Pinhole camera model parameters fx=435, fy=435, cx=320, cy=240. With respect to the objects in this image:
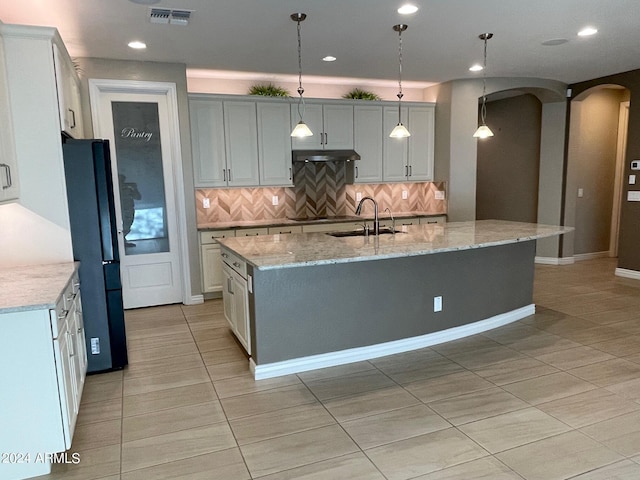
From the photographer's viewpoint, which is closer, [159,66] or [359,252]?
[359,252]

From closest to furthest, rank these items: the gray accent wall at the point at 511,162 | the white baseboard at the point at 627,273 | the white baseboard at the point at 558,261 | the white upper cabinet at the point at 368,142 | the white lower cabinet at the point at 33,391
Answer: the white lower cabinet at the point at 33,391 → the white baseboard at the point at 627,273 → the white upper cabinet at the point at 368,142 → the white baseboard at the point at 558,261 → the gray accent wall at the point at 511,162

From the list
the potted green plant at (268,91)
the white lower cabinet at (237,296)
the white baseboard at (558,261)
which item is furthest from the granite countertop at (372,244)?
the white baseboard at (558,261)

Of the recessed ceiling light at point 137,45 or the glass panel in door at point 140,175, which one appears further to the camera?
the glass panel in door at point 140,175

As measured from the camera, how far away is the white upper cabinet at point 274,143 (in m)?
5.48

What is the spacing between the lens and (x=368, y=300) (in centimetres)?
343

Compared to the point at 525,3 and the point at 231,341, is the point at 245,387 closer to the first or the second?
the point at 231,341

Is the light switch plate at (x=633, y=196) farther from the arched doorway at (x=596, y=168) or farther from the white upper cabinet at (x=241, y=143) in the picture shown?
the white upper cabinet at (x=241, y=143)

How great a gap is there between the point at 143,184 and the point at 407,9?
3.28m

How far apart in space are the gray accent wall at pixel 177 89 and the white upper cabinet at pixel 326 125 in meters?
1.40

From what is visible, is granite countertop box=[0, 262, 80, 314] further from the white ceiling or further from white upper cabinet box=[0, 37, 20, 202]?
the white ceiling

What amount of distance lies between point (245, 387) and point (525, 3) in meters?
3.51

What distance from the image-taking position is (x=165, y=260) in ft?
16.6

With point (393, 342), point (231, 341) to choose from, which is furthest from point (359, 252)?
point (231, 341)

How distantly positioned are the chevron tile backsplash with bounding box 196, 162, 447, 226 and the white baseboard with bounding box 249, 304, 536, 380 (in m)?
2.61
